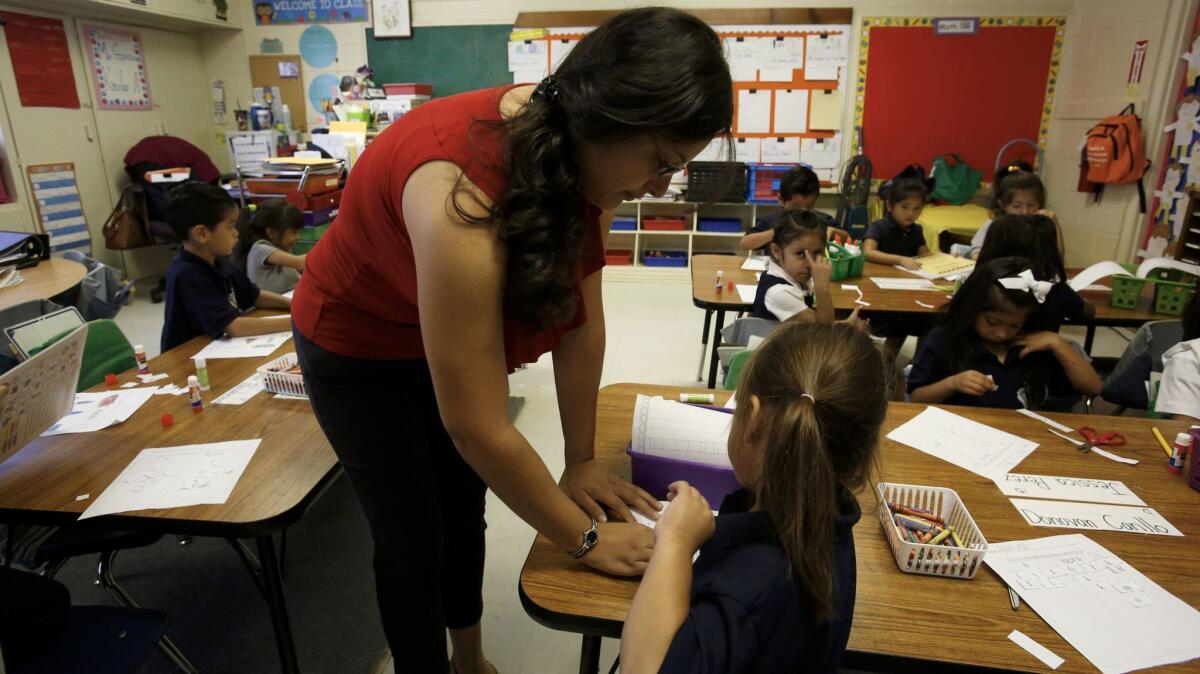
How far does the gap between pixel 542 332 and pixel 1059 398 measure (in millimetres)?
1842

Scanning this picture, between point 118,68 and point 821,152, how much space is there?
18.2 ft

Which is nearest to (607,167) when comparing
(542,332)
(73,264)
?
(542,332)

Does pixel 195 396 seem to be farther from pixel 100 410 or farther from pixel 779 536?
pixel 779 536

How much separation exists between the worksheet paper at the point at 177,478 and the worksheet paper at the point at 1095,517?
1.43 m

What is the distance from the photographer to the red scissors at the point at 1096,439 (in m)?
1.35

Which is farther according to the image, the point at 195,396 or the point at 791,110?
the point at 791,110

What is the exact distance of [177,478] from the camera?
126 cm

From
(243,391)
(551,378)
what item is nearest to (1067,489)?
(243,391)

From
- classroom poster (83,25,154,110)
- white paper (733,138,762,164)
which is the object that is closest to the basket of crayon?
white paper (733,138,762,164)

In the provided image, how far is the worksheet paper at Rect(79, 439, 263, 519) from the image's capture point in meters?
1.17

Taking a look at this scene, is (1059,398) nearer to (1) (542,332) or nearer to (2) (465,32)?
(1) (542,332)

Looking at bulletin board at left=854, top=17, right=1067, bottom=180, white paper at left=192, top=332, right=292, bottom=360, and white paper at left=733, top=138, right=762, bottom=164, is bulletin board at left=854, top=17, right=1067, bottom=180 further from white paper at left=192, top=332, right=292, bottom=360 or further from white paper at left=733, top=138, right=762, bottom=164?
white paper at left=192, top=332, right=292, bottom=360

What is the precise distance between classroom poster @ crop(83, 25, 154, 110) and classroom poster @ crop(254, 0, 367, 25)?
991 millimetres

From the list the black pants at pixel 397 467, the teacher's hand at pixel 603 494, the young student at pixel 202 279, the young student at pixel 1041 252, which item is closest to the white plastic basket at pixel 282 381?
the young student at pixel 202 279
